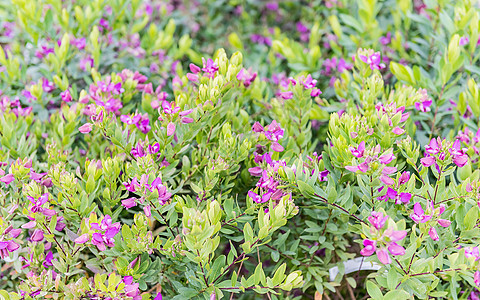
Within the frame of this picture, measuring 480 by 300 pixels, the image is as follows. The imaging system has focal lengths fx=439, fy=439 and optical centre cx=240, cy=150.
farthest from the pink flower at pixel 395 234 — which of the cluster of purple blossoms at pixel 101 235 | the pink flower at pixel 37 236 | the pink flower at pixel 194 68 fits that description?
the pink flower at pixel 37 236

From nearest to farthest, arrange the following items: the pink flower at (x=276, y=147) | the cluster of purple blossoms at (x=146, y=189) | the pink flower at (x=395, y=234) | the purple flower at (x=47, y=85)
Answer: the pink flower at (x=395, y=234), the cluster of purple blossoms at (x=146, y=189), the pink flower at (x=276, y=147), the purple flower at (x=47, y=85)

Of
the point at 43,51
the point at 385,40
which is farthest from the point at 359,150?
the point at 43,51

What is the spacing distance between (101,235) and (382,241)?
87cm

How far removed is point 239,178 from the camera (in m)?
1.89

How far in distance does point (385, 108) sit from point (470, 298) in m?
0.89

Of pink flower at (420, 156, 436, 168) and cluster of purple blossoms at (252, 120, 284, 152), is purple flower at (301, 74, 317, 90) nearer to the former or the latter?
cluster of purple blossoms at (252, 120, 284, 152)

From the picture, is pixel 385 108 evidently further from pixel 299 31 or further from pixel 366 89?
pixel 299 31

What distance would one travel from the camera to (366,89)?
192 cm

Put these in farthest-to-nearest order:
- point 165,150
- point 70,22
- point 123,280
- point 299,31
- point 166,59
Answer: point 299,31
point 166,59
point 70,22
point 165,150
point 123,280

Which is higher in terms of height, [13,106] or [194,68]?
[194,68]

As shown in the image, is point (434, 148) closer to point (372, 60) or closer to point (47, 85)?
point (372, 60)

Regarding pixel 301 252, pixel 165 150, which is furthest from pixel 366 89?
pixel 165 150

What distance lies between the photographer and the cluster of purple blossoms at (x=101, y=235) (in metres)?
1.40

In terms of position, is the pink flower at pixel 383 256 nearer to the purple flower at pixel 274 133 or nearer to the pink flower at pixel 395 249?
the pink flower at pixel 395 249
